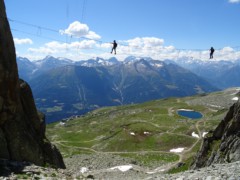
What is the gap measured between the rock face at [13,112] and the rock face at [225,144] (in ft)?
77.2

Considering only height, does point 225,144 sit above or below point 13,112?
below

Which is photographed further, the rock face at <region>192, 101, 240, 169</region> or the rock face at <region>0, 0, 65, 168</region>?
the rock face at <region>192, 101, 240, 169</region>

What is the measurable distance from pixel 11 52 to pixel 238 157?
98.3ft

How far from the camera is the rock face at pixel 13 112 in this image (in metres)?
40.3

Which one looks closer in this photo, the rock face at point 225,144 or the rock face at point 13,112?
the rock face at point 13,112

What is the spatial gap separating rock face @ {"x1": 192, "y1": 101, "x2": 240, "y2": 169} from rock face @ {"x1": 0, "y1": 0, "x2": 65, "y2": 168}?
23.5 m

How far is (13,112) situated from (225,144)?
27456 mm

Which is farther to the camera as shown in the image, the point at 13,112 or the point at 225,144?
the point at 225,144

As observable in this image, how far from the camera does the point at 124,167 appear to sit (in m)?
80.1

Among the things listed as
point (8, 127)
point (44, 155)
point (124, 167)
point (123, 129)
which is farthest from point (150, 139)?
point (8, 127)

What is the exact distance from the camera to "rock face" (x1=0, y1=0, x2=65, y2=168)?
40.3m

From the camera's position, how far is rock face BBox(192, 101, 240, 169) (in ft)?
137

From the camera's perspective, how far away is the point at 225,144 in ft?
148

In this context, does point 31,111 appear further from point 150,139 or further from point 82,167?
point 150,139
